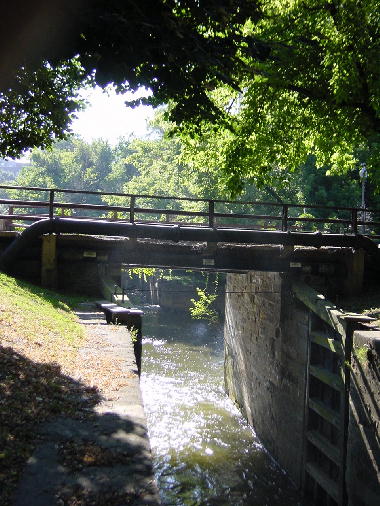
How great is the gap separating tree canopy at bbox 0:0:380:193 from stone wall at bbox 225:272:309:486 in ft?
12.1

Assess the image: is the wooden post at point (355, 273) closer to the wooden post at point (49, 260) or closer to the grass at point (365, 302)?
the grass at point (365, 302)

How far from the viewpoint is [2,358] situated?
5.40 m

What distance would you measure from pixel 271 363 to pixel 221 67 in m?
10.1

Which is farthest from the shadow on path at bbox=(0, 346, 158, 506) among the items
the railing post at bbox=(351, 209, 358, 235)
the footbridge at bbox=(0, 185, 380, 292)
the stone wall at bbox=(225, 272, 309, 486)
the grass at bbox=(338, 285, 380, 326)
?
the railing post at bbox=(351, 209, 358, 235)

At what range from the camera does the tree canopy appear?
4.88 m

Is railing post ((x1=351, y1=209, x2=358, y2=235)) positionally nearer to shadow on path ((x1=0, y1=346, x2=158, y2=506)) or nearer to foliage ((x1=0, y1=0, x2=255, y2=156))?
foliage ((x1=0, y1=0, x2=255, y2=156))

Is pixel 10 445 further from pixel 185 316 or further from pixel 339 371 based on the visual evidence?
pixel 185 316

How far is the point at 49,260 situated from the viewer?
12.5m

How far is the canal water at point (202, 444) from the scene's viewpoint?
11.2 meters

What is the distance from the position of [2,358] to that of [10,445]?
6.58ft

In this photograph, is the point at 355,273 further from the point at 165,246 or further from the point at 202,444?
the point at 202,444

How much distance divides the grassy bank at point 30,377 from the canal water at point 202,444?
5.36 meters

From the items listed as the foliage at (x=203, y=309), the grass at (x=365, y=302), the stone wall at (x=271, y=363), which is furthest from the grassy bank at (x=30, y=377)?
the foliage at (x=203, y=309)

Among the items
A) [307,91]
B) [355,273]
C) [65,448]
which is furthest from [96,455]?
[355,273]
